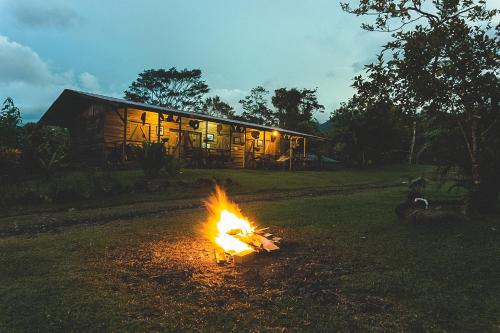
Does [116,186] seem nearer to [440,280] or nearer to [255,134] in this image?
[440,280]

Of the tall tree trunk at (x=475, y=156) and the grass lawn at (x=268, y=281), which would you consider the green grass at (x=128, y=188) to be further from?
the grass lawn at (x=268, y=281)

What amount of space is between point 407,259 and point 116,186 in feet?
33.9

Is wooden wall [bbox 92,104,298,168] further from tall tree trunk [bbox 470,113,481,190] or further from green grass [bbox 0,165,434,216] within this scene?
tall tree trunk [bbox 470,113,481,190]

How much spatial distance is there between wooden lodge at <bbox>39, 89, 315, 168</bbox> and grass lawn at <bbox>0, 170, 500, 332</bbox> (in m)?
15.1

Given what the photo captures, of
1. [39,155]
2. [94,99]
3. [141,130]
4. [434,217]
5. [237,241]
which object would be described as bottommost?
[237,241]

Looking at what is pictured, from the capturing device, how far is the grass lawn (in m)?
3.27

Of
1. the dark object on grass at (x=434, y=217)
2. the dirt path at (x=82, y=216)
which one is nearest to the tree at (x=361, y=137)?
the dirt path at (x=82, y=216)

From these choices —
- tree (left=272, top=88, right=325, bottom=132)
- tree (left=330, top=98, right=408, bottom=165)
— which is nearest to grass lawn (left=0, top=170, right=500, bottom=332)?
tree (left=330, top=98, right=408, bottom=165)

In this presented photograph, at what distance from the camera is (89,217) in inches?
340

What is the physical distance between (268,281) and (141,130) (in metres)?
20.6

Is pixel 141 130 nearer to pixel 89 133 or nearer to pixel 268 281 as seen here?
pixel 89 133

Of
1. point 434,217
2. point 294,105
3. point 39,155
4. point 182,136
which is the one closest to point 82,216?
point 39,155

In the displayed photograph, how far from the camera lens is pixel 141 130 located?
2309 cm

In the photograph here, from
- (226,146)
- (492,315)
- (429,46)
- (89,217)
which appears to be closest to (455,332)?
(492,315)
